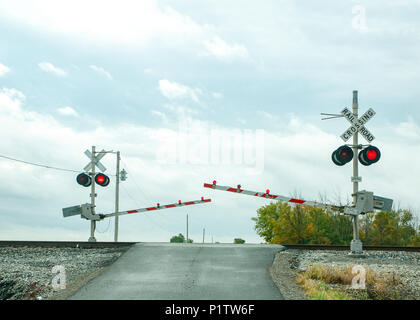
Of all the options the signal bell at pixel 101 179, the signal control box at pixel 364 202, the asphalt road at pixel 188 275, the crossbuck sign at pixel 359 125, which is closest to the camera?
the asphalt road at pixel 188 275

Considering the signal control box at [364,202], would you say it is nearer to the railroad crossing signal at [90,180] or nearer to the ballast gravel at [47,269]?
the ballast gravel at [47,269]

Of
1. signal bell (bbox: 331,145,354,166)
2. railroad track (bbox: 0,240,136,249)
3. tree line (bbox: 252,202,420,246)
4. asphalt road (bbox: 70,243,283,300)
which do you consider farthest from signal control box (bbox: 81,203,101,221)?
tree line (bbox: 252,202,420,246)

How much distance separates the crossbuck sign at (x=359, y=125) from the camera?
17938 millimetres

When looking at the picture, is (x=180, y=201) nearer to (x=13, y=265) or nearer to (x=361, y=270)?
(x=13, y=265)

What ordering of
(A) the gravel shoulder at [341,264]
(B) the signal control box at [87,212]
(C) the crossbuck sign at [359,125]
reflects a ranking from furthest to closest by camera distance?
1. (B) the signal control box at [87,212]
2. (C) the crossbuck sign at [359,125]
3. (A) the gravel shoulder at [341,264]

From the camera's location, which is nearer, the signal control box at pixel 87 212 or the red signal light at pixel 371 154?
the red signal light at pixel 371 154

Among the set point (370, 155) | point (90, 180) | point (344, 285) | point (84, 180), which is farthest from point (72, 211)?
point (344, 285)

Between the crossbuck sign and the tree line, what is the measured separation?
31177 millimetres

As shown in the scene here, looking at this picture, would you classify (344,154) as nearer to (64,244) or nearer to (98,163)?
(64,244)

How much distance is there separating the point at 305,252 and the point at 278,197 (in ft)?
7.85

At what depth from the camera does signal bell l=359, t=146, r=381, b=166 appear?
1766 centimetres

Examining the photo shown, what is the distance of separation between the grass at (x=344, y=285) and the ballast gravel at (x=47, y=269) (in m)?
5.12

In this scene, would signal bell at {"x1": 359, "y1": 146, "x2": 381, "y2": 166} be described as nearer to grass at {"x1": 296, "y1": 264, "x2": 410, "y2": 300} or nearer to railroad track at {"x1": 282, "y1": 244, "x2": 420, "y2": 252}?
railroad track at {"x1": 282, "y1": 244, "x2": 420, "y2": 252}

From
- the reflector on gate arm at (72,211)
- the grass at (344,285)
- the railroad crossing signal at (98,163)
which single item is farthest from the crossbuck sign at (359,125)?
the reflector on gate arm at (72,211)
